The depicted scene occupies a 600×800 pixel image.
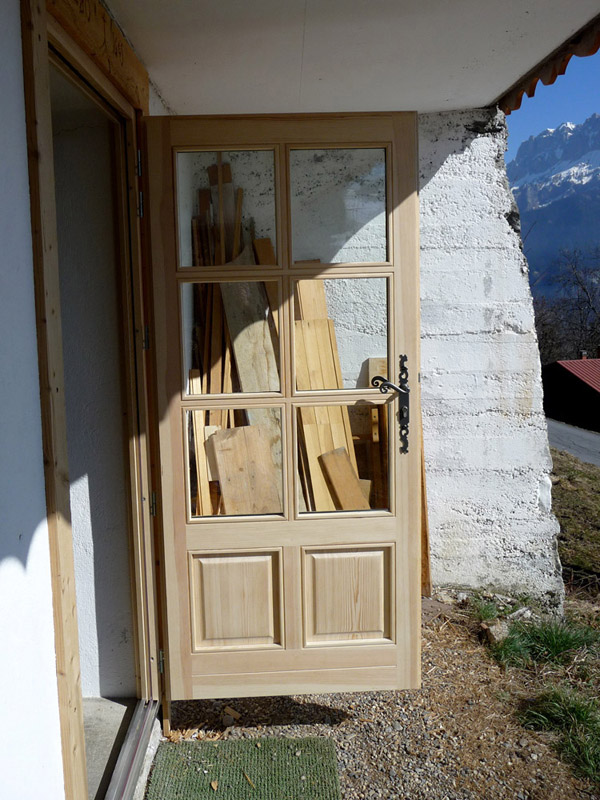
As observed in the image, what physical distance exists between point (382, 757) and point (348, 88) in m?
2.70

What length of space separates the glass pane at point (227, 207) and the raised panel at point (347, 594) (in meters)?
1.13

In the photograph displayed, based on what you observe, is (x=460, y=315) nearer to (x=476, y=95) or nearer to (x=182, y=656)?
(x=476, y=95)

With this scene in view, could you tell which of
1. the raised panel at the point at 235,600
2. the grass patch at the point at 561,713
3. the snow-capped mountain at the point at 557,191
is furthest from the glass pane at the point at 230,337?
the snow-capped mountain at the point at 557,191

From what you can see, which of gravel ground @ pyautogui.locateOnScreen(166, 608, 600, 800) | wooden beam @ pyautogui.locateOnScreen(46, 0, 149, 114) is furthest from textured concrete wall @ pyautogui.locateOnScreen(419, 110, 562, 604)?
wooden beam @ pyautogui.locateOnScreen(46, 0, 149, 114)

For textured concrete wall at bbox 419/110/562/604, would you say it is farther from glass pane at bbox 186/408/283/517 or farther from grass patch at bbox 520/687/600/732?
glass pane at bbox 186/408/283/517

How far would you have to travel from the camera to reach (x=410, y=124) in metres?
2.41

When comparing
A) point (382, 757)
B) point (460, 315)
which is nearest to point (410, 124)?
point (460, 315)

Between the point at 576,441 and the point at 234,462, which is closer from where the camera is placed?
the point at 234,462

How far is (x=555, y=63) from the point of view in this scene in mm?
2621

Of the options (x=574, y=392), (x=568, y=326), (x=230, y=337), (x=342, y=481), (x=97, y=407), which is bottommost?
(x=574, y=392)

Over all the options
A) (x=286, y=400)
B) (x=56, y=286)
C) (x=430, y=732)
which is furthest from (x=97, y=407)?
(x=430, y=732)

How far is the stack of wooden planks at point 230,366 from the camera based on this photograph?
7.95ft

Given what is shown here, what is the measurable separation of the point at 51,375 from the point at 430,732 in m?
2.18

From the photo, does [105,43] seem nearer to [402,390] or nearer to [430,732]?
[402,390]
